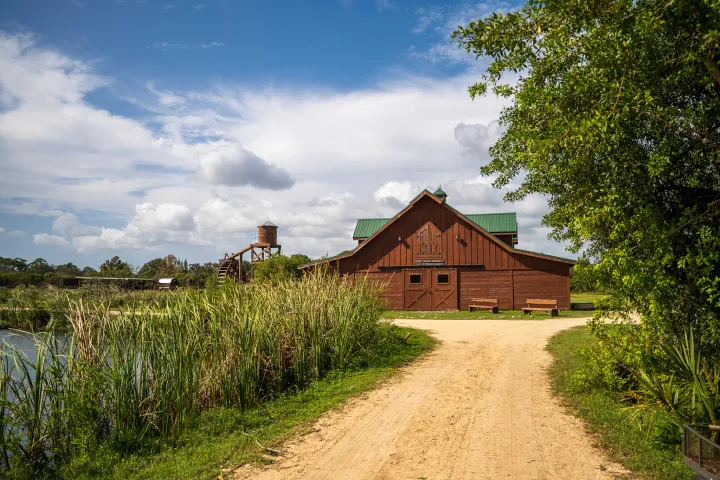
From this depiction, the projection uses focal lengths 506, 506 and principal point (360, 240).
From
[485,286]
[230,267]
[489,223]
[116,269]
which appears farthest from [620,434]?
[116,269]

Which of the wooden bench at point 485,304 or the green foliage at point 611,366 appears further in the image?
the wooden bench at point 485,304

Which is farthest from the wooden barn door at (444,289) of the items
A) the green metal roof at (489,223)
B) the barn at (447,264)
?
the green metal roof at (489,223)

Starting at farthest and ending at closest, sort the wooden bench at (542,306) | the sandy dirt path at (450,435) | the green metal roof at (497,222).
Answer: the green metal roof at (497,222)
the wooden bench at (542,306)
the sandy dirt path at (450,435)

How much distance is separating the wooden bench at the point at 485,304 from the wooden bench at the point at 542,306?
1517 millimetres

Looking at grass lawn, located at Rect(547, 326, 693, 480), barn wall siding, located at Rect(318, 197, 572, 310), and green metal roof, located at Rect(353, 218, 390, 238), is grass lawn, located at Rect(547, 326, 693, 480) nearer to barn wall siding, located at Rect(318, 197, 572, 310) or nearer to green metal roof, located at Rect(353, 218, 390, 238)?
barn wall siding, located at Rect(318, 197, 572, 310)

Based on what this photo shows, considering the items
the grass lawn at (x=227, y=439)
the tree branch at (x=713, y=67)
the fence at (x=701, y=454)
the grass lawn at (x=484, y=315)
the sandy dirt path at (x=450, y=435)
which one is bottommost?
the grass lawn at (x=227, y=439)

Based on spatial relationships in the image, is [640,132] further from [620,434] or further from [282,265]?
[282,265]

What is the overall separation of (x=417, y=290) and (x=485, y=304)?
156 inches

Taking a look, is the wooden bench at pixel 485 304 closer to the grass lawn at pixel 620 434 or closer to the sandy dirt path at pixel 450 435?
the sandy dirt path at pixel 450 435

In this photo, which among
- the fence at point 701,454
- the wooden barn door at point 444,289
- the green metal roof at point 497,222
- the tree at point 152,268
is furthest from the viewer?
the tree at point 152,268

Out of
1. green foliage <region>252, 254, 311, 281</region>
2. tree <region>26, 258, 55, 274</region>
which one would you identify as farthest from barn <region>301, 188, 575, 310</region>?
tree <region>26, 258, 55, 274</region>

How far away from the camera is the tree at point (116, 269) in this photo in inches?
2043

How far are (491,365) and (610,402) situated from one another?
3.49 metres

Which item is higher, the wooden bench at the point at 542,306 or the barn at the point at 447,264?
the barn at the point at 447,264
